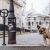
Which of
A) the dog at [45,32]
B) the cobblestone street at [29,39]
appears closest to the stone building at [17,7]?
the cobblestone street at [29,39]

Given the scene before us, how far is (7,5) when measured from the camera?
11.3 feet

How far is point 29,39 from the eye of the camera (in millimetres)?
3438

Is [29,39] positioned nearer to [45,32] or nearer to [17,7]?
[45,32]

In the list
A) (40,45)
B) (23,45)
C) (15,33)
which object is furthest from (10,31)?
(40,45)

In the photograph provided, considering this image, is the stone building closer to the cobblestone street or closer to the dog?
the cobblestone street

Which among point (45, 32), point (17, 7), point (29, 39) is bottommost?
point (29, 39)

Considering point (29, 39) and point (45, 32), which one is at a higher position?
point (45, 32)

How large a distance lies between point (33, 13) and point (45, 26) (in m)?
0.27

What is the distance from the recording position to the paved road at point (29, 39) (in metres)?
3.41

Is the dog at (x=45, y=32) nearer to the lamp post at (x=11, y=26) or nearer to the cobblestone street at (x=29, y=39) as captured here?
the cobblestone street at (x=29, y=39)

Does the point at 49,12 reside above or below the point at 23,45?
above

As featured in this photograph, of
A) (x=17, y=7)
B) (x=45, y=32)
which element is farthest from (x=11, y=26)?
(x=45, y=32)

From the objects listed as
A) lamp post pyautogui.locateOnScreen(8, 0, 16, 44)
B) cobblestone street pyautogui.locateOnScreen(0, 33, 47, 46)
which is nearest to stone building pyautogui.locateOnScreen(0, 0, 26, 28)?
lamp post pyautogui.locateOnScreen(8, 0, 16, 44)

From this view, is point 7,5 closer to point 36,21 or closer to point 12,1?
point 12,1
